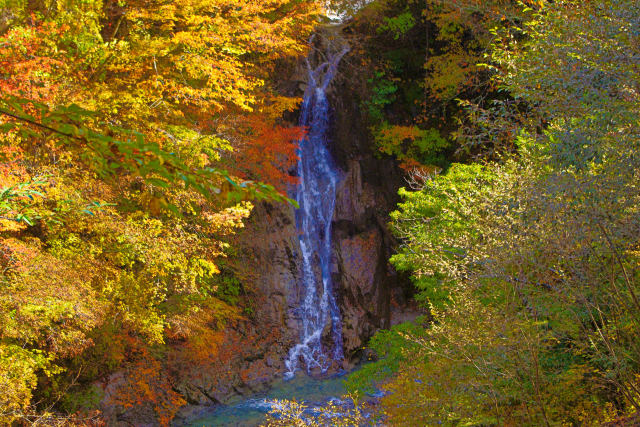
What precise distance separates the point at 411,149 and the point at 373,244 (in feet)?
12.7

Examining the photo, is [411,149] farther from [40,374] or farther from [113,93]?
[40,374]

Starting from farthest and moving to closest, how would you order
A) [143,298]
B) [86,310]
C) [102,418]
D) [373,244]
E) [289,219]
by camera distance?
1. [373,244]
2. [289,219]
3. [102,418]
4. [143,298]
5. [86,310]

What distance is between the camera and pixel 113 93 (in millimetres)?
9188

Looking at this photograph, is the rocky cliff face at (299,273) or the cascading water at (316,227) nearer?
the rocky cliff face at (299,273)

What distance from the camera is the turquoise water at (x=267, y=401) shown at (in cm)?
1226

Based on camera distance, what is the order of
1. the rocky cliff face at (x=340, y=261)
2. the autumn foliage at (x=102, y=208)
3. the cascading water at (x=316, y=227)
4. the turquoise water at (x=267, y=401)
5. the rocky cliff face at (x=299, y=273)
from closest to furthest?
the autumn foliage at (x=102, y=208)
the turquoise water at (x=267, y=401)
the rocky cliff face at (x=299, y=273)
the rocky cliff face at (x=340, y=261)
the cascading water at (x=316, y=227)

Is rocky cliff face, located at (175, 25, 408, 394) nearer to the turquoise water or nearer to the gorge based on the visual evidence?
the gorge

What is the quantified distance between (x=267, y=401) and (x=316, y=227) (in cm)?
609

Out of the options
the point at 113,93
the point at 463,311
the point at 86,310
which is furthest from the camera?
the point at 113,93

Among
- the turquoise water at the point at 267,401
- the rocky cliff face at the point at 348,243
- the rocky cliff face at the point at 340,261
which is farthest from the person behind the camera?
the rocky cliff face at the point at 348,243

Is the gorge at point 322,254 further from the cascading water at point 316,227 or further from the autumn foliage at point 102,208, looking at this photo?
the autumn foliage at point 102,208

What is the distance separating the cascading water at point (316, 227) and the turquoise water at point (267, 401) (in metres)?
0.54

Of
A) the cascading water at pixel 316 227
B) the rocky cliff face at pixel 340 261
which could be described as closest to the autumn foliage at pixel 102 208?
the rocky cliff face at pixel 340 261

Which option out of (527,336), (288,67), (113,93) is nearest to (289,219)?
(288,67)
